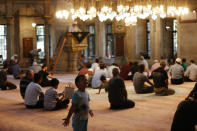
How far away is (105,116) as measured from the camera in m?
8.39

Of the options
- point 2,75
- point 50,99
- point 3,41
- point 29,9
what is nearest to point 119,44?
point 29,9

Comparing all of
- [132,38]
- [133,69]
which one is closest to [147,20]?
[132,38]

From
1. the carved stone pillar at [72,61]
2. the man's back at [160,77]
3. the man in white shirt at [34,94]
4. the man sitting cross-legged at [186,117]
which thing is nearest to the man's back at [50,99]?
the man in white shirt at [34,94]

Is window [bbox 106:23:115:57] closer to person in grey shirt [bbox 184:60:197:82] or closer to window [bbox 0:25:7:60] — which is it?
window [bbox 0:25:7:60]

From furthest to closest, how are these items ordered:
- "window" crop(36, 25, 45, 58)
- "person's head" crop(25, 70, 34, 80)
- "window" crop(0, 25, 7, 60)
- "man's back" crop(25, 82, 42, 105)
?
"window" crop(36, 25, 45, 58)
"window" crop(0, 25, 7, 60)
"person's head" crop(25, 70, 34, 80)
"man's back" crop(25, 82, 42, 105)

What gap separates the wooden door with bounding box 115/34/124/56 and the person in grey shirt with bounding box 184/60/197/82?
900 cm

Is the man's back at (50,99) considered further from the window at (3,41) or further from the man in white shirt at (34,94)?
the window at (3,41)

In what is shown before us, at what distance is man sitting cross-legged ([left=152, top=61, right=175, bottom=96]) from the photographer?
424 inches

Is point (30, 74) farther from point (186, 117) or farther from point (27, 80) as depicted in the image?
point (186, 117)

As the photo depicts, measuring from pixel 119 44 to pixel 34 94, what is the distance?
14501 mm

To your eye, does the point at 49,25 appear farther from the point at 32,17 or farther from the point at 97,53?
Result: the point at 97,53

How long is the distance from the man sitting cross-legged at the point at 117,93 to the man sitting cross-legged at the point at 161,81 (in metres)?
1.87

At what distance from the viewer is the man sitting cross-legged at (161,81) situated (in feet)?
35.3

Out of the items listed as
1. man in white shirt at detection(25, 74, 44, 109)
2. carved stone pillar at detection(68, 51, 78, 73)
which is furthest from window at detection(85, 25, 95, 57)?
man in white shirt at detection(25, 74, 44, 109)
